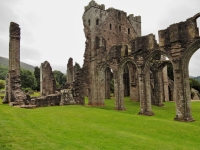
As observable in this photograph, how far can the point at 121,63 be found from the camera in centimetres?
1938

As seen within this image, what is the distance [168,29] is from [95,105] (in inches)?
492

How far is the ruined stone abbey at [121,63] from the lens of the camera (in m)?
13.4

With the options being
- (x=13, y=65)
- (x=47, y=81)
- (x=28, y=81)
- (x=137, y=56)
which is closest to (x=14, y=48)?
(x=13, y=65)

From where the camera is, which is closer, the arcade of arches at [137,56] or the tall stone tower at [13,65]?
the arcade of arches at [137,56]

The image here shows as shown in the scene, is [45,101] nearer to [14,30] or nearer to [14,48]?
[14,48]

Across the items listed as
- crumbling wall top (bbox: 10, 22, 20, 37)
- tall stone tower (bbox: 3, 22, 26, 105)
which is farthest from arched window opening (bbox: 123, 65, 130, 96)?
crumbling wall top (bbox: 10, 22, 20, 37)

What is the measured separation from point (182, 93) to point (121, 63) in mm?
7459

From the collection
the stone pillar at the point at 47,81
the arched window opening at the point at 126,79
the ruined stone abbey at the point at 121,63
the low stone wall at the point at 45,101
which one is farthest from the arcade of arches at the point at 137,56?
the stone pillar at the point at 47,81

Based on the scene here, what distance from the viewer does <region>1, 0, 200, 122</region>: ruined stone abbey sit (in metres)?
13.4

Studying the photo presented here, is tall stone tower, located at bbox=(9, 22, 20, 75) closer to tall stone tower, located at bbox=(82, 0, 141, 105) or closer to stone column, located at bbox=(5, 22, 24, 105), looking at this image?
stone column, located at bbox=(5, 22, 24, 105)

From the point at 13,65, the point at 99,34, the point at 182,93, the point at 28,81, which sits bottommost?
the point at 182,93

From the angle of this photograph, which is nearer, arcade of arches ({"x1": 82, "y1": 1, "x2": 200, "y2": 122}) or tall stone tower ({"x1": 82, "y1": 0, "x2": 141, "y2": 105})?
arcade of arches ({"x1": 82, "y1": 1, "x2": 200, "y2": 122})

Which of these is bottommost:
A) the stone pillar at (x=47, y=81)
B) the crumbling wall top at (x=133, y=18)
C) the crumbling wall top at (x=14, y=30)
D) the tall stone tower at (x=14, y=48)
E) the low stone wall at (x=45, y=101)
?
the low stone wall at (x=45, y=101)

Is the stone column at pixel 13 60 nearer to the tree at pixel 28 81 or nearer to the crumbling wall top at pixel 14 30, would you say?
the crumbling wall top at pixel 14 30
